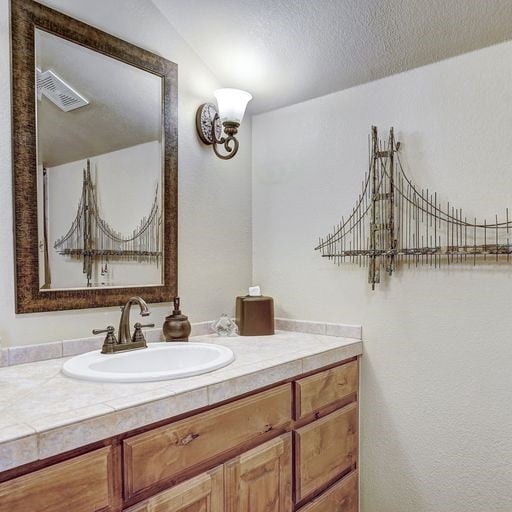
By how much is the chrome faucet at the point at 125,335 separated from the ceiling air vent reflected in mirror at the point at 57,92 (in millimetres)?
746

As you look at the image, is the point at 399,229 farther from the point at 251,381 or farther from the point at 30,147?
the point at 30,147

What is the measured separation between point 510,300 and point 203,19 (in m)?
1.66

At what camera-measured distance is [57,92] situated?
158cm

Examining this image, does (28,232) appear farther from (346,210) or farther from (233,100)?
(346,210)

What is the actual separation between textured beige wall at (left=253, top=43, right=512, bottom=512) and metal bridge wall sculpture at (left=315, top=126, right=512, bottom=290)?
43 mm

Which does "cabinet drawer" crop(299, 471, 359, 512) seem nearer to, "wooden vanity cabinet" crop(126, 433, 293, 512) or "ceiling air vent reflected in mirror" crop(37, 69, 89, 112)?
"wooden vanity cabinet" crop(126, 433, 293, 512)

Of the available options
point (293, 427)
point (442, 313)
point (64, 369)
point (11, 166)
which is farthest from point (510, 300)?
point (11, 166)

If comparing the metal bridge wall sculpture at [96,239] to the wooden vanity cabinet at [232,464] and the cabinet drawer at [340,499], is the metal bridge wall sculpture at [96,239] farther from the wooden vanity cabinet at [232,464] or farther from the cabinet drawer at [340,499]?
the cabinet drawer at [340,499]

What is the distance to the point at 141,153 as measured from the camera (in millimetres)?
1866

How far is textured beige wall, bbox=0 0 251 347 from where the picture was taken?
1.45m

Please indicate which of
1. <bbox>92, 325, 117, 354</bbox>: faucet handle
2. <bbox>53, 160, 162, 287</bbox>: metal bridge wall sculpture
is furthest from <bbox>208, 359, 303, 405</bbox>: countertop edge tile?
<bbox>53, 160, 162, 287</bbox>: metal bridge wall sculpture

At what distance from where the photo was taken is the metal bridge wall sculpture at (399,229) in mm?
1671

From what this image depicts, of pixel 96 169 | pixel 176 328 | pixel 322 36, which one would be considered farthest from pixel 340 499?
pixel 322 36

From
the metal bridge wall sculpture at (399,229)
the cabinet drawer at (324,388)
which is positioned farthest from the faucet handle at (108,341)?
the metal bridge wall sculpture at (399,229)
